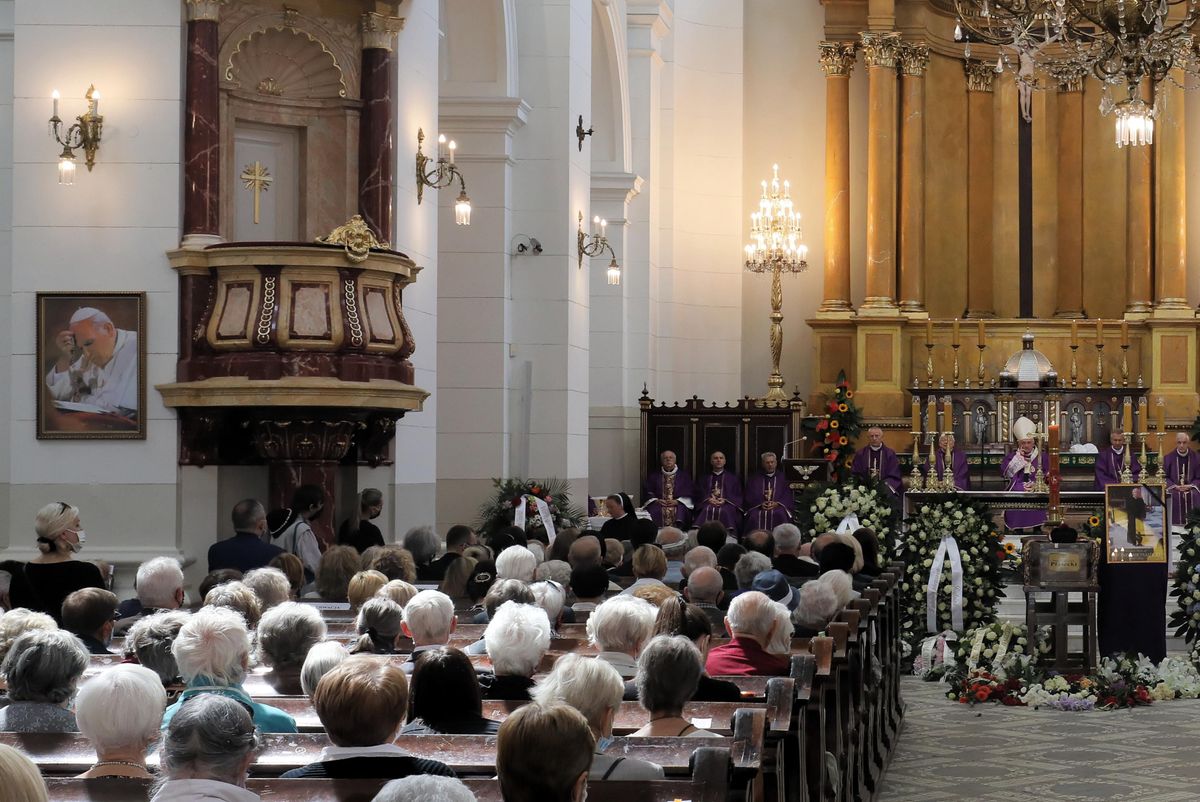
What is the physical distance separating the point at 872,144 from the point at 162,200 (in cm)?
1228

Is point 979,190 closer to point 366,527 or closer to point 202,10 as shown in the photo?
point 366,527

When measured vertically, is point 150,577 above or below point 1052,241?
below

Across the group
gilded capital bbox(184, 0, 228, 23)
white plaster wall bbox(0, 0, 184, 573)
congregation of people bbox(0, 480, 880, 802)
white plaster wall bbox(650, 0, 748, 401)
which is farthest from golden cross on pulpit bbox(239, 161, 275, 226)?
white plaster wall bbox(650, 0, 748, 401)

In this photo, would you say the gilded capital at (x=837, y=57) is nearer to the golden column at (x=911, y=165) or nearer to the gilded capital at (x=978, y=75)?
the golden column at (x=911, y=165)

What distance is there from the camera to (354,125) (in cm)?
1159

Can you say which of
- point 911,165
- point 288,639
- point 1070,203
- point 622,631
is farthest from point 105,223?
point 1070,203

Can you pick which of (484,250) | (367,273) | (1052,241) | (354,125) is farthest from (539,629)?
(1052,241)

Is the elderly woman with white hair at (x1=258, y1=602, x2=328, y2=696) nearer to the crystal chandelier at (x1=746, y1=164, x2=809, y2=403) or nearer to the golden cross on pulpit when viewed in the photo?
the golden cross on pulpit

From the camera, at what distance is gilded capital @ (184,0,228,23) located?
10320 millimetres

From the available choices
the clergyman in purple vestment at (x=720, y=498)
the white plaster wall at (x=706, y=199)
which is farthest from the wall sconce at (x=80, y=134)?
the white plaster wall at (x=706, y=199)

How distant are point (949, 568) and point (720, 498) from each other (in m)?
7.16

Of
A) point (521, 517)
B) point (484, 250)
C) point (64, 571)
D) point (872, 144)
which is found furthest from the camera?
point (872, 144)

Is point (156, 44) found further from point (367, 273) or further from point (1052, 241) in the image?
point (1052, 241)

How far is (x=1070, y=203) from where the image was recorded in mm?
21672
